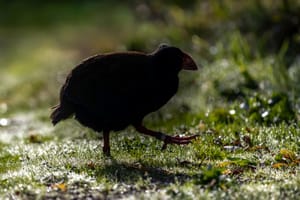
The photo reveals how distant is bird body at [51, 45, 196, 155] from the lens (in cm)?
733

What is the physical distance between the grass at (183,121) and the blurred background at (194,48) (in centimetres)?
3

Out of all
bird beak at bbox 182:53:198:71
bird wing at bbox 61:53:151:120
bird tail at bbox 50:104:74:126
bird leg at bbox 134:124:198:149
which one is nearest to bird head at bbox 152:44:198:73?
bird beak at bbox 182:53:198:71

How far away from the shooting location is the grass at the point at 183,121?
20.8 ft

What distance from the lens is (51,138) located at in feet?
33.5

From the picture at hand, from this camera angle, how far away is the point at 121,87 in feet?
24.2

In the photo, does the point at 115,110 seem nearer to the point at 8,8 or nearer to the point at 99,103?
the point at 99,103

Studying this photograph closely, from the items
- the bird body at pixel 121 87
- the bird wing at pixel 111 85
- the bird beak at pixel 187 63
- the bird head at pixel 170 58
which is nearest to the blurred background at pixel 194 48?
the bird beak at pixel 187 63

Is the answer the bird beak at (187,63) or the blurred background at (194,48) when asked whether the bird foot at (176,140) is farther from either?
the blurred background at (194,48)

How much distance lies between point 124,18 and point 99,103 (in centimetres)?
1522

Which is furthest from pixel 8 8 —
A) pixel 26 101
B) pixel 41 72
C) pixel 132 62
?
pixel 132 62

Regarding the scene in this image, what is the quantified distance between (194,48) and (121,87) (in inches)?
284

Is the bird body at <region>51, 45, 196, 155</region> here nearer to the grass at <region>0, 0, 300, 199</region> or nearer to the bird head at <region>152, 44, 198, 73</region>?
the bird head at <region>152, 44, 198, 73</region>

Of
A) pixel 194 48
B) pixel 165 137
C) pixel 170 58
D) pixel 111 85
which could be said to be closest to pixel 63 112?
pixel 111 85

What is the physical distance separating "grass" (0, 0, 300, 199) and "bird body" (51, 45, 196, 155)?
16.5 inches
